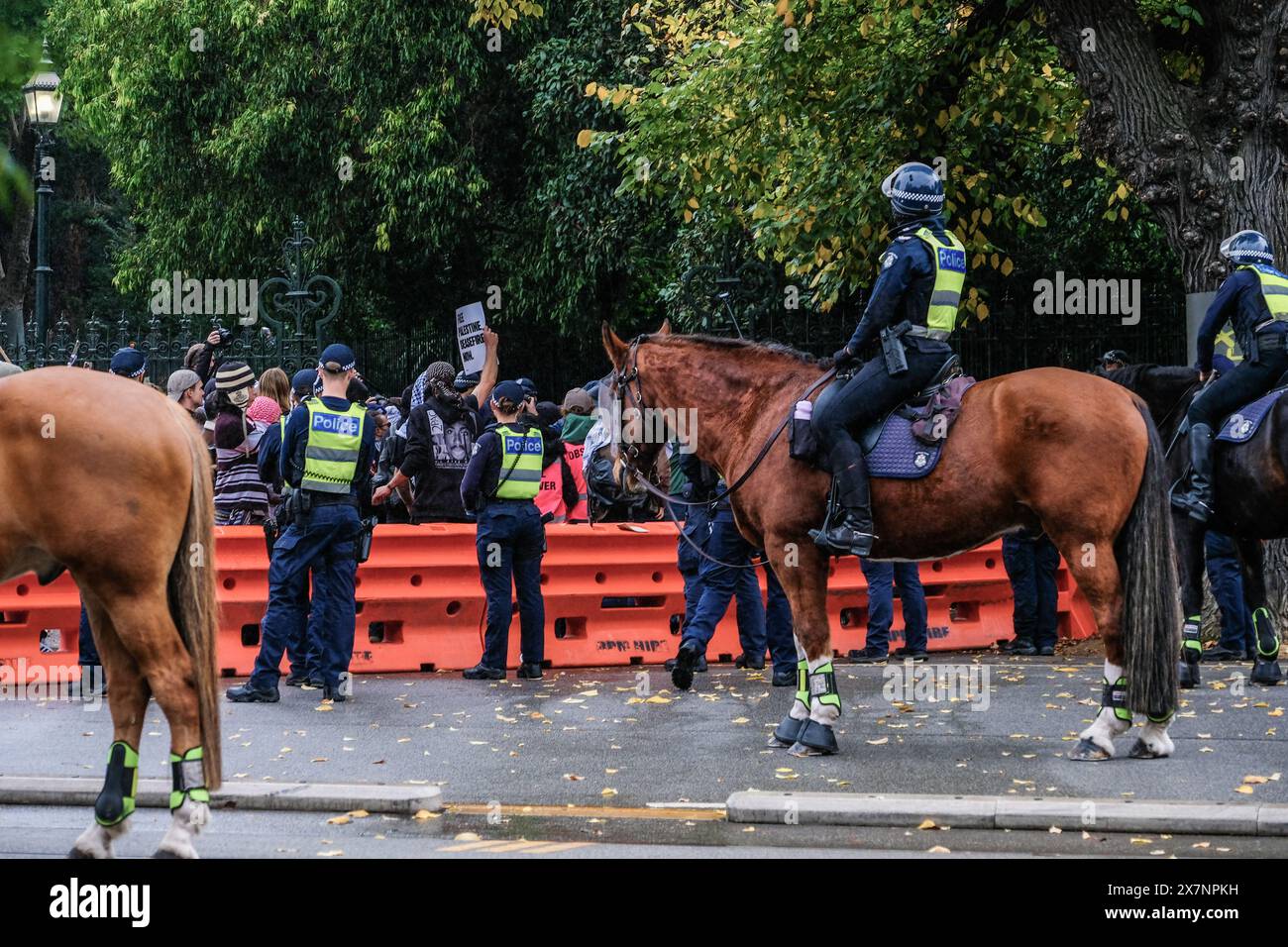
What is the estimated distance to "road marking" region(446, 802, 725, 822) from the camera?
7.97 metres

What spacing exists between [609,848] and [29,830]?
2.63 meters

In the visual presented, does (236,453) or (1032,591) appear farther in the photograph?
(1032,591)

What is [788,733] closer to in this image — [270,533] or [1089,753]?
[1089,753]

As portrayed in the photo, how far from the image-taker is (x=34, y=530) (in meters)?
6.77

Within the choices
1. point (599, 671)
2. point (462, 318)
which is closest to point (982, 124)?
point (462, 318)

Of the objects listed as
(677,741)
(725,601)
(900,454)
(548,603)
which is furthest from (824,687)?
(548,603)

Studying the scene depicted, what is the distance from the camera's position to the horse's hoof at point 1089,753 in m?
9.12

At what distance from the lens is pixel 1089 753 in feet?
30.0

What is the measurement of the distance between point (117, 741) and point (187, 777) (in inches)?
14.4

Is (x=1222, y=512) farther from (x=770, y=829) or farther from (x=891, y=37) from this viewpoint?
Answer: (x=891, y=37)

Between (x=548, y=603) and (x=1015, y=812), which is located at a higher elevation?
(x=548, y=603)

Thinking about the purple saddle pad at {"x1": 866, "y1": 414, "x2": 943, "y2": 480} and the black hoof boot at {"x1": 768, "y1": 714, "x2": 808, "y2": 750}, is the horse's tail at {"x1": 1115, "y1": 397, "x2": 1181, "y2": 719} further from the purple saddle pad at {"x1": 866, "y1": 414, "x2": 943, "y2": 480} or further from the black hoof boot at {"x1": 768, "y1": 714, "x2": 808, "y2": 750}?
the black hoof boot at {"x1": 768, "y1": 714, "x2": 808, "y2": 750}

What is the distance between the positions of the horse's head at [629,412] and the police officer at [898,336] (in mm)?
1433

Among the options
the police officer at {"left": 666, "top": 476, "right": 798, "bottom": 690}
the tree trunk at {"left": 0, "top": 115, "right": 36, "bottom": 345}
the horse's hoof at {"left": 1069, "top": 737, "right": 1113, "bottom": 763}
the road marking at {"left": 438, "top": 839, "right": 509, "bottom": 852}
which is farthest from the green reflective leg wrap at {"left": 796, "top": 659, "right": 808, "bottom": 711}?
the tree trunk at {"left": 0, "top": 115, "right": 36, "bottom": 345}
